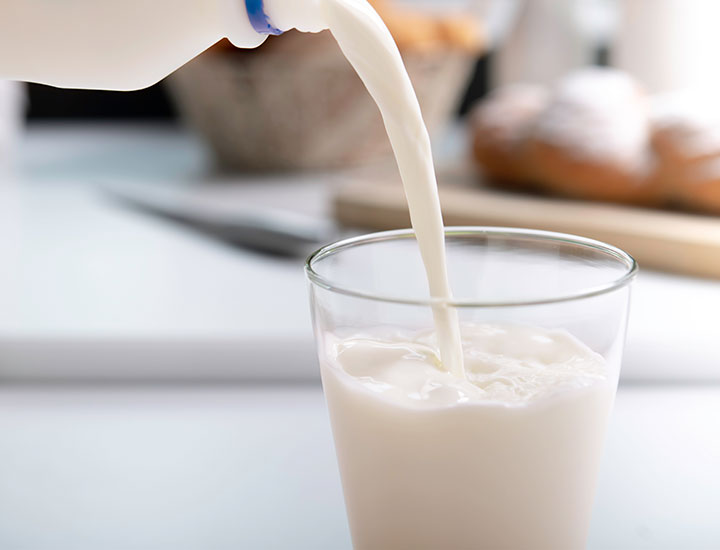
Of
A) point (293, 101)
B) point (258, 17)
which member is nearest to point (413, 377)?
point (258, 17)

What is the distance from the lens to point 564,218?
3.07ft

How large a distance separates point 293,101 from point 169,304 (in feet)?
1.68

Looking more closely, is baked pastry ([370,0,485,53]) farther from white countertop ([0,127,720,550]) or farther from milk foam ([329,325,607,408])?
milk foam ([329,325,607,408])

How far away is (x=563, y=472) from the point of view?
1.34ft

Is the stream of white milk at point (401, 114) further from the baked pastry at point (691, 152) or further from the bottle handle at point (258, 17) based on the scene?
the baked pastry at point (691, 152)

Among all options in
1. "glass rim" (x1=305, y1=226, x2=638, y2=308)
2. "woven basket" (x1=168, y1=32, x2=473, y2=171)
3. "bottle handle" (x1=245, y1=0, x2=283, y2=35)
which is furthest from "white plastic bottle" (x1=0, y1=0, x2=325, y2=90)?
"woven basket" (x1=168, y1=32, x2=473, y2=171)

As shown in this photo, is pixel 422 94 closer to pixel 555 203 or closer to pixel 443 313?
pixel 555 203

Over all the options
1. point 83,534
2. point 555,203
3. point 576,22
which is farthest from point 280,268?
point 576,22

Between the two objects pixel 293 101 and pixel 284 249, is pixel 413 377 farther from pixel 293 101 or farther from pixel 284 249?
pixel 293 101

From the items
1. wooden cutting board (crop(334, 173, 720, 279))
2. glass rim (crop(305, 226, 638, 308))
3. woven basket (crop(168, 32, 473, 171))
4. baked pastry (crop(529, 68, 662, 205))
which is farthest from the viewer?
woven basket (crop(168, 32, 473, 171))

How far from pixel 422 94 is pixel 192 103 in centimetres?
31

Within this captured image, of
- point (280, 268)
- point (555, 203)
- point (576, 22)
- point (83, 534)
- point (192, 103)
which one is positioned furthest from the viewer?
point (576, 22)

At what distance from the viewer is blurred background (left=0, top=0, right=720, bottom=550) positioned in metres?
0.55

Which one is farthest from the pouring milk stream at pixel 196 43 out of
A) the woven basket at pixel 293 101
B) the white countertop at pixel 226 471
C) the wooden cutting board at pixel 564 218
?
the woven basket at pixel 293 101
